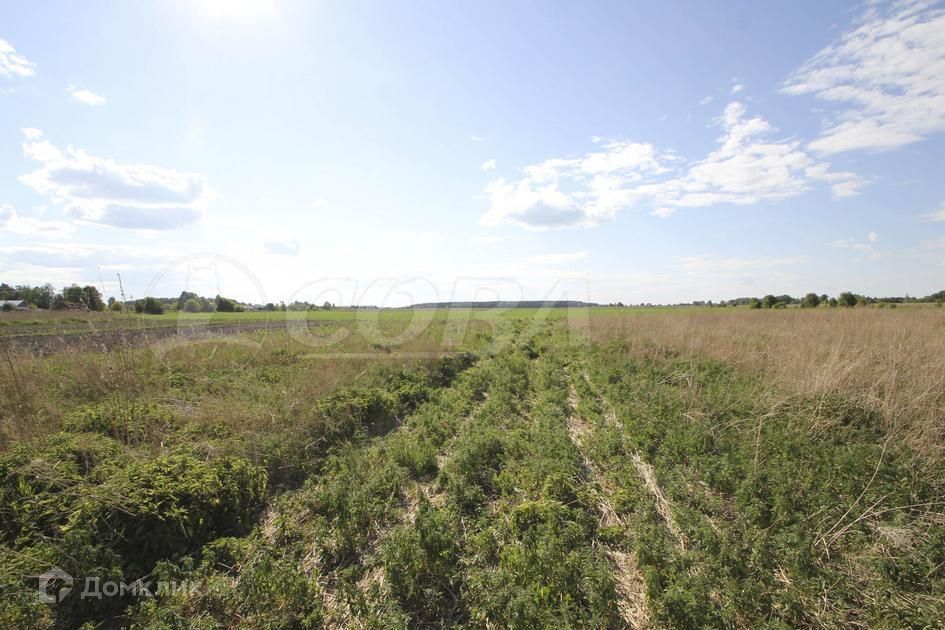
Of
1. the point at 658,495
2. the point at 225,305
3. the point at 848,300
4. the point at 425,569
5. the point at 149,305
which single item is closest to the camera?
the point at 425,569

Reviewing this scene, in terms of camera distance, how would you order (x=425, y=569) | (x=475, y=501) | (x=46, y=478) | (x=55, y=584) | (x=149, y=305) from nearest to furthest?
(x=55, y=584)
(x=425, y=569)
(x=46, y=478)
(x=475, y=501)
(x=149, y=305)

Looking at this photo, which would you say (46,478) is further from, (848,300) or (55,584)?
(848,300)

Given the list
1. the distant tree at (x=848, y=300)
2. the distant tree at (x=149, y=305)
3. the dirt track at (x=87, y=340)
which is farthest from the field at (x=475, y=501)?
the distant tree at (x=848, y=300)

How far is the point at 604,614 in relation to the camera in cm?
327

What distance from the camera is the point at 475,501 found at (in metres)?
5.13

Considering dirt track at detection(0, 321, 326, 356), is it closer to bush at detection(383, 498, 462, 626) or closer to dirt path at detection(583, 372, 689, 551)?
bush at detection(383, 498, 462, 626)

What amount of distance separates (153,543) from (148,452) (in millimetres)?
1833

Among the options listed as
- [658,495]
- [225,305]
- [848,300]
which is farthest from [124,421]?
[225,305]

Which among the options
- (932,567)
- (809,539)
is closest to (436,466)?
(809,539)

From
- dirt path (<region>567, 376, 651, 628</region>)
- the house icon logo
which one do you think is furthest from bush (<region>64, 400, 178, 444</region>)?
dirt path (<region>567, 376, 651, 628</region>)

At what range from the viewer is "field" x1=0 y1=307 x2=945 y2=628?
3.37 m

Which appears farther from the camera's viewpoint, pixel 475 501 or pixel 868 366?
pixel 868 366

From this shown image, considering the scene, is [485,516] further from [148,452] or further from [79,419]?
[79,419]

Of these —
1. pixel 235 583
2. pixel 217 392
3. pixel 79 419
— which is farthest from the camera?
pixel 217 392
